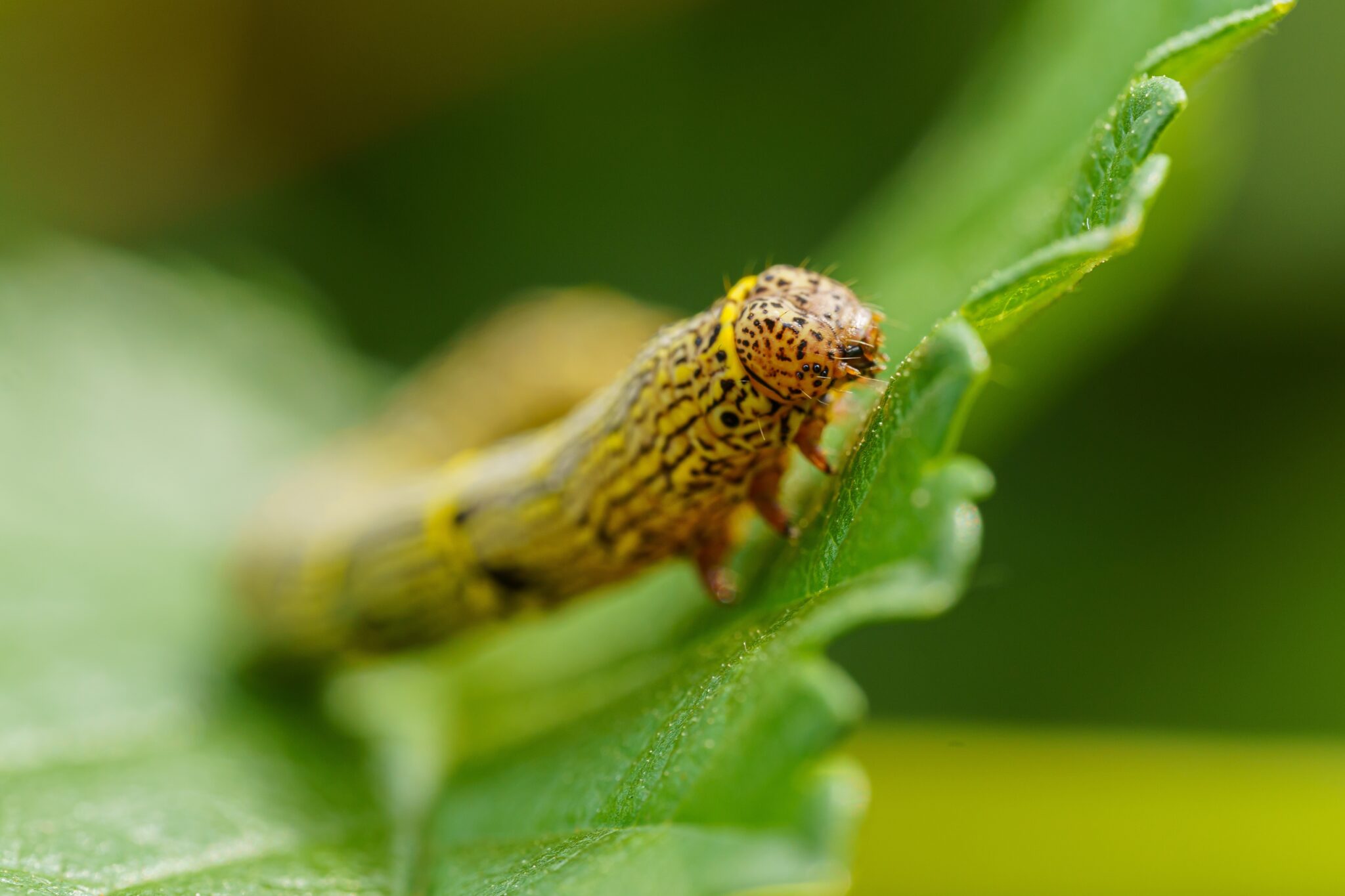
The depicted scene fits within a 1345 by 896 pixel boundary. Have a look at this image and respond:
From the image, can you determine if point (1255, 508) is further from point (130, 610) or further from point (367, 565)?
point (130, 610)

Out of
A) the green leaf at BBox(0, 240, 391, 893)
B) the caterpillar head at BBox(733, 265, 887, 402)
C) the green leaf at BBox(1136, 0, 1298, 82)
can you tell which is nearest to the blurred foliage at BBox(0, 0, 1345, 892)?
the green leaf at BBox(0, 240, 391, 893)

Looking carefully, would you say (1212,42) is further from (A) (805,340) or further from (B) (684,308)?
(B) (684,308)

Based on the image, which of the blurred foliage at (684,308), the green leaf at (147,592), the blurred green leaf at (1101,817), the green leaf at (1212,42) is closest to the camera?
the green leaf at (1212,42)

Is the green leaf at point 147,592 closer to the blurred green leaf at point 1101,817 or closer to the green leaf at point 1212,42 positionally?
the blurred green leaf at point 1101,817

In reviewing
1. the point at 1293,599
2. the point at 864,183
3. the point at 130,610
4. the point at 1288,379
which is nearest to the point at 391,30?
the point at 864,183

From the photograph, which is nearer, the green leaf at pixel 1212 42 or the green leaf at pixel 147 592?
the green leaf at pixel 1212 42

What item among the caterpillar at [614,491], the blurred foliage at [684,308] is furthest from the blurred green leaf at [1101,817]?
the caterpillar at [614,491]

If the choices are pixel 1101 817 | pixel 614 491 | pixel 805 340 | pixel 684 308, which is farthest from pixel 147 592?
pixel 1101 817
